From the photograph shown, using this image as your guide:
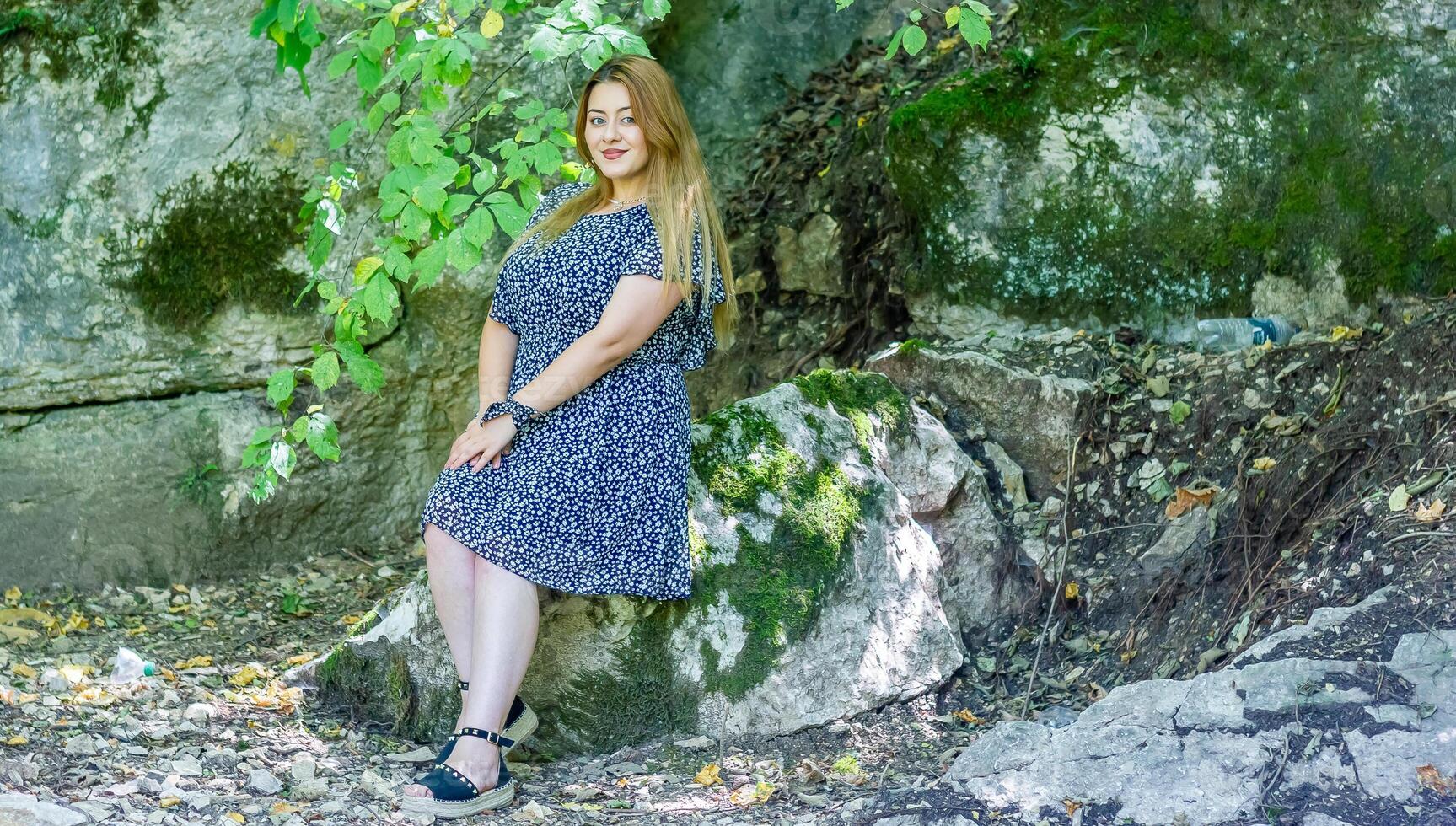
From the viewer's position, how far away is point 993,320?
4.92 metres

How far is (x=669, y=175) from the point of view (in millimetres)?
3551

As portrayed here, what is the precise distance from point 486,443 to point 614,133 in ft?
2.78

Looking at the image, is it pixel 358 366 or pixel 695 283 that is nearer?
pixel 695 283

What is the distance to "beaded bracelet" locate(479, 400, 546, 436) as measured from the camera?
3432mm

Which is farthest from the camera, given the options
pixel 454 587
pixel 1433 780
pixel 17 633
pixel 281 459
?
pixel 17 633

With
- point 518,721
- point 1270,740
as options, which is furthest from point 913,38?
point 518,721

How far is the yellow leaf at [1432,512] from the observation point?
10.9 feet

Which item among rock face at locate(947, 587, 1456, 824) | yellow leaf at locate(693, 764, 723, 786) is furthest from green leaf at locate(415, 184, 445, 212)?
rock face at locate(947, 587, 1456, 824)

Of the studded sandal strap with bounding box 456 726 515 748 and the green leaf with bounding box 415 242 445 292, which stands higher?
the green leaf with bounding box 415 242 445 292

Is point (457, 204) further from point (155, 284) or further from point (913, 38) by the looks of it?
point (155, 284)

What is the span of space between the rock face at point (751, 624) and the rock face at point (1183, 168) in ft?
3.77

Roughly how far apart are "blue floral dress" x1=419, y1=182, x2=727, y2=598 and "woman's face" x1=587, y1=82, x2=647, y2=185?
0.13 metres

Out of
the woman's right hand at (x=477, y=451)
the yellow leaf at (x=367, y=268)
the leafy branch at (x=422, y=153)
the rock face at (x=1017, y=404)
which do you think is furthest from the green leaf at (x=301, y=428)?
the rock face at (x=1017, y=404)

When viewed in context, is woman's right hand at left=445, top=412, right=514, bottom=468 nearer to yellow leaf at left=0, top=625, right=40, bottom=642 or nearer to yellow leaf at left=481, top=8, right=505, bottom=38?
yellow leaf at left=481, top=8, right=505, bottom=38
